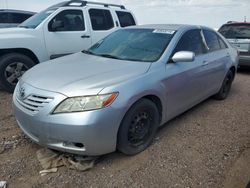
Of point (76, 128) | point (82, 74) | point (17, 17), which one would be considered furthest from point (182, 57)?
point (17, 17)

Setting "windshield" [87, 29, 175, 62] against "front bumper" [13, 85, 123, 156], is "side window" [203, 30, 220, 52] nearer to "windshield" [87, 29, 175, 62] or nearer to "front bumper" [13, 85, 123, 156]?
"windshield" [87, 29, 175, 62]

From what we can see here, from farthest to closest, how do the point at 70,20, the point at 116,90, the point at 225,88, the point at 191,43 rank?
the point at 70,20
the point at 225,88
the point at 191,43
the point at 116,90

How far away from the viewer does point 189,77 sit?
3.94 meters

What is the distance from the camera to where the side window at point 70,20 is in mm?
6174

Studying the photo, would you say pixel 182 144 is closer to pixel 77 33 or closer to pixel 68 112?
pixel 68 112

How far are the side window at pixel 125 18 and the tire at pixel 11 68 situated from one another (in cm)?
300

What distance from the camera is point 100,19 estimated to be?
702cm

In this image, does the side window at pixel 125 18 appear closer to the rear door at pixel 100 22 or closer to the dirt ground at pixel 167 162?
the rear door at pixel 100 22

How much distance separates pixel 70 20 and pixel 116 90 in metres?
4.18

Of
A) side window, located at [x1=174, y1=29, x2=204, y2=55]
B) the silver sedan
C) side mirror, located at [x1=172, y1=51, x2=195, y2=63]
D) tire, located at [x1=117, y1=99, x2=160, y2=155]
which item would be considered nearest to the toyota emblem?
the silver sedan

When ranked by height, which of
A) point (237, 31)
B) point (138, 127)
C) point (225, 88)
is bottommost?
point (225, 88)

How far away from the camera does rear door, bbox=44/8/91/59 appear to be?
19.7 ft

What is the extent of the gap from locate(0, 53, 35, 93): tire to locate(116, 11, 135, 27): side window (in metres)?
3.00

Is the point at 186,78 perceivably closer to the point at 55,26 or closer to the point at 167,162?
the point at 167,162
